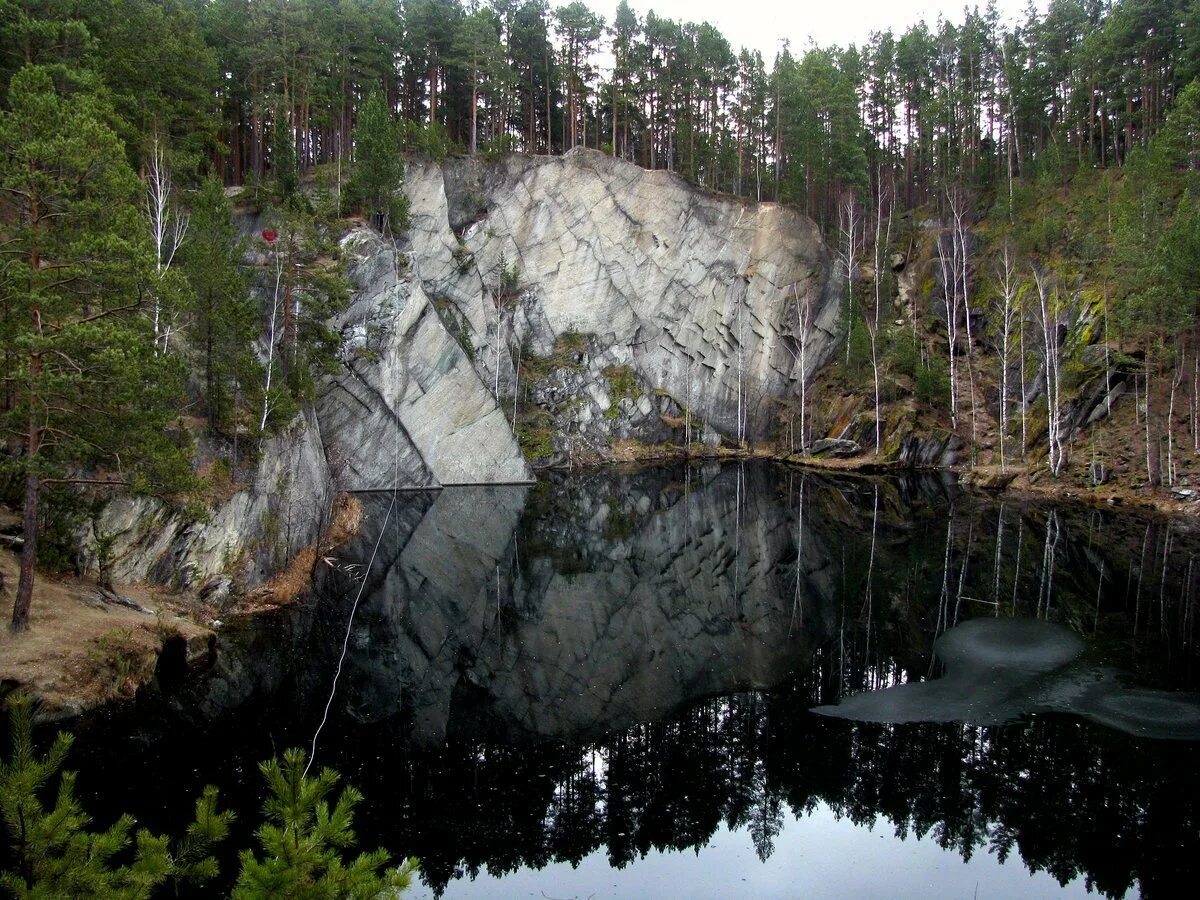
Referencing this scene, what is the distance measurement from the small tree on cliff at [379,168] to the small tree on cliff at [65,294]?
28844mm

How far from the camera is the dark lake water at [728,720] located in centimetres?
1030

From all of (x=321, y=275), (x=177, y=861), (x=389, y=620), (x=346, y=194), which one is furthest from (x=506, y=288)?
(x=177, y=861)

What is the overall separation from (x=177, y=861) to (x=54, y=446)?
42.7 ft

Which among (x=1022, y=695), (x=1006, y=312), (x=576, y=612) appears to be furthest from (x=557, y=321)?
(x=1022, y=695)

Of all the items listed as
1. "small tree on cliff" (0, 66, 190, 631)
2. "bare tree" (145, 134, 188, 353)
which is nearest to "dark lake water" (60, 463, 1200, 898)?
"small tree on cliff" (0, 66, 190, 631)

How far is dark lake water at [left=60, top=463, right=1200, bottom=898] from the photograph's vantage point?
A: 10.3 metres

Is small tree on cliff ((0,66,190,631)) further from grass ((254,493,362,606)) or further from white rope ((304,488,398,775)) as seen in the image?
grass ((254,493,362,606))

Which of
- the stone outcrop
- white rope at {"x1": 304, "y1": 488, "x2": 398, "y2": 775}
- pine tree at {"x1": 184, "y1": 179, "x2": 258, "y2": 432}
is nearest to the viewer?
white rope at {"x1": 304, "y1": 488, "x2": 398, "y2": 775}

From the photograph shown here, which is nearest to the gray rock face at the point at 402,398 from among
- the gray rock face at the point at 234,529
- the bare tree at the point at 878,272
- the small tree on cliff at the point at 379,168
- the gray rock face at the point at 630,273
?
the small tree on cliff at the point at 379,168

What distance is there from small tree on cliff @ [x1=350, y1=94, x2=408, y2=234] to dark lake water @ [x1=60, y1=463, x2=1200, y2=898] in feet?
78.2

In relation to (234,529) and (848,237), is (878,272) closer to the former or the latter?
(848,237)

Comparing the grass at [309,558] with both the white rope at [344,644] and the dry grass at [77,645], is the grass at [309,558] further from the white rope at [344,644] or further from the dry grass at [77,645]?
the dry grass at [77,645]

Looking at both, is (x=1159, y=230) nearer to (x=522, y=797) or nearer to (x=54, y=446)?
(x=522, y=797)

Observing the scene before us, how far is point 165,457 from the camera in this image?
15680 mm
